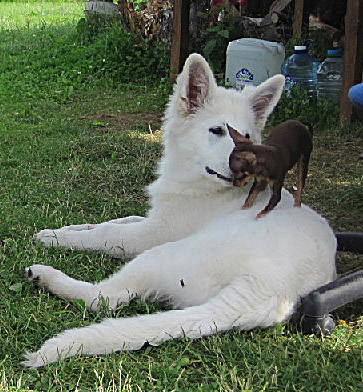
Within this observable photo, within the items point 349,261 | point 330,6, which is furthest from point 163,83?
point 349,261

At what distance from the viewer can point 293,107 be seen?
6.25 metres

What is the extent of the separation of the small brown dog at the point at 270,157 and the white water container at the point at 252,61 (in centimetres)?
415

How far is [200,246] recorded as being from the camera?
2623 millimetres

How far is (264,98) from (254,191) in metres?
0.55

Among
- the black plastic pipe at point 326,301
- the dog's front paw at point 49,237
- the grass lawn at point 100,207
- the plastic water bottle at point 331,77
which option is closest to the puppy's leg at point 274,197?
the black plastic pipe at point 326,301

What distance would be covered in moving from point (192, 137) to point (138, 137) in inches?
106

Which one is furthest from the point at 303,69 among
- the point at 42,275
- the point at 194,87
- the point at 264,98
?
the point at 42,275

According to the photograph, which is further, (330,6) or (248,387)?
(330,6)

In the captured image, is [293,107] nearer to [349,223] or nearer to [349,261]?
[349,223]

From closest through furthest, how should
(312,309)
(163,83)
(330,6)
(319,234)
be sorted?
(312,309), (319,234), (163,83), (330,6)

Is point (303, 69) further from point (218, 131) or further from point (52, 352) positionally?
point (52, 352)

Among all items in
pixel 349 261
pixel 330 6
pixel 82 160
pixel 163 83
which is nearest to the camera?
pixel 349 261

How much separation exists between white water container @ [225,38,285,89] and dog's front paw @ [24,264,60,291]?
4345mm

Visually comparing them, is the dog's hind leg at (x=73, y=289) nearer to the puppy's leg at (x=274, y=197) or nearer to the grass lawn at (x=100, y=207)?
the grass lawn at (x=100, y=207)
